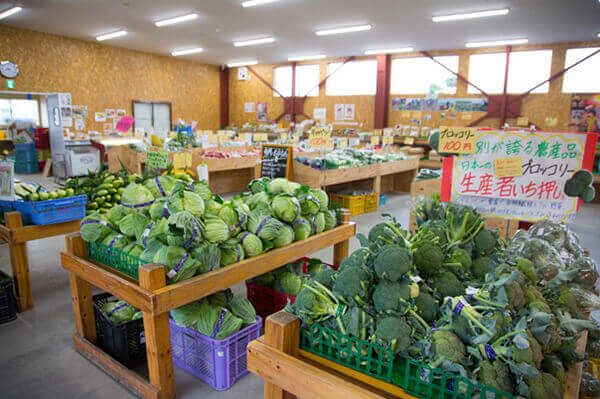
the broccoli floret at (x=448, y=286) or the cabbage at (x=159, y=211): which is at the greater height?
the cabbage at (x=159, y=211)

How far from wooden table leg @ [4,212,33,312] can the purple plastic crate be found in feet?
5.00

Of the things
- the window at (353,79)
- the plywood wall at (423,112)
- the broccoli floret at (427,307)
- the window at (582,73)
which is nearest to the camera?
the broccoli floret at (427,307)

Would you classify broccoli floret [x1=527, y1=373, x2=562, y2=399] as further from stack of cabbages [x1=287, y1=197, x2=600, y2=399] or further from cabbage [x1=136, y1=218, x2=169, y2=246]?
cabbage [x1=136, y1=218, x2=169, y2=246]

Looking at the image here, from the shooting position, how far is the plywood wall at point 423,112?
32.9 ft

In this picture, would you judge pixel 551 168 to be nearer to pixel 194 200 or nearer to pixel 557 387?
pixel 557 387

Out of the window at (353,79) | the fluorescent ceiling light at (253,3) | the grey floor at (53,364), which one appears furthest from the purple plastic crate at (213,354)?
the window at (353,79)

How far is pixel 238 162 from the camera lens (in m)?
7.62

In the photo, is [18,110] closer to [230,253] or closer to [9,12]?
[9,12]

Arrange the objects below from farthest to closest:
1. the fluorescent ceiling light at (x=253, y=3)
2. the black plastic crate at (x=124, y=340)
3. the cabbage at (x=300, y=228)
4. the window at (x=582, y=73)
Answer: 1. the window at (x=582, y=73)
2. the fluorescent ceiling light at (x=253, y=3)
3. the cabbage at (x=300, y=228)
4. the black plastic crate at (x=124, y=340)

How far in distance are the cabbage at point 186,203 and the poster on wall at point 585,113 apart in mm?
10898

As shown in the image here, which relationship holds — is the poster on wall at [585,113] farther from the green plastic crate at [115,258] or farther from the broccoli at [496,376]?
the green plastic crate at [115,258]

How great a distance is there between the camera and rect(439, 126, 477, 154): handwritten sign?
206 centimetres

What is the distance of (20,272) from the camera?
9.70 feet

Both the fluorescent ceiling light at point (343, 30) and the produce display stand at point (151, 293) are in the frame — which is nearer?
the produce display stand at point (151, 293)
